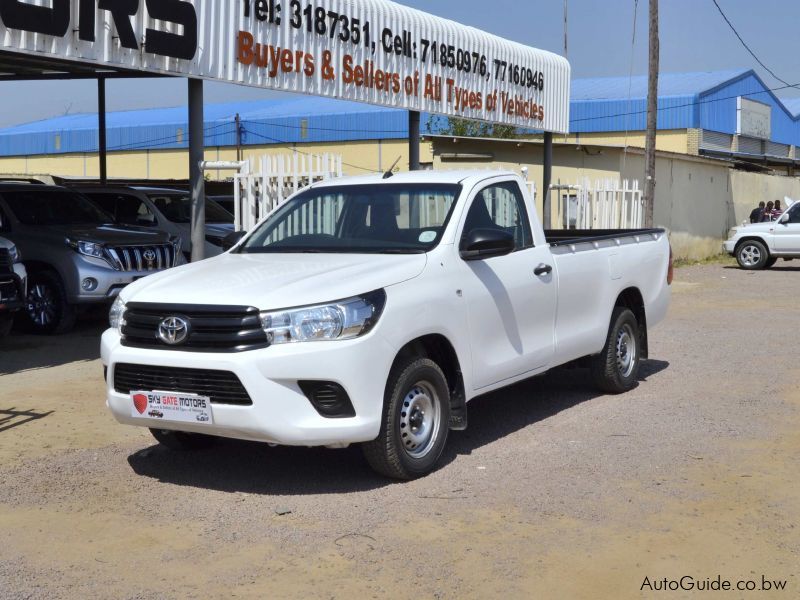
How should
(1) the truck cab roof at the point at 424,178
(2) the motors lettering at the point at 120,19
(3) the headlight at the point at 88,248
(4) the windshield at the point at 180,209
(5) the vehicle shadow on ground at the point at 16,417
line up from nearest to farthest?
(1) the truck cab roof at the point at 424,178 → (5) the vehicle shadow on ground at the point at 16,417 → (2) the motors lettering at the point at 120,19 → (3) the headlight at the point at 88,248 → (4) the windshield at the point at 180,209

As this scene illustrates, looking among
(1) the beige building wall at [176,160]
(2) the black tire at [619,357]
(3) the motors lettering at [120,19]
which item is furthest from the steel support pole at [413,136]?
(1) the beige building wall at [176,160]

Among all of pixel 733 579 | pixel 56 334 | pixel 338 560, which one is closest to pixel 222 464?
pixel 338 560

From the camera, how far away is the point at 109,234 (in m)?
13.8

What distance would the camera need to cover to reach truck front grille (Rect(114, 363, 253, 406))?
6020 millimetres

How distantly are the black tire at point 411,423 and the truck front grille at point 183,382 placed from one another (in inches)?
32.1

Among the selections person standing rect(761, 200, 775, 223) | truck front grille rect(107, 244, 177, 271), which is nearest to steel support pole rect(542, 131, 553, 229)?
truck front grille rect(107, 244, 177, 271)

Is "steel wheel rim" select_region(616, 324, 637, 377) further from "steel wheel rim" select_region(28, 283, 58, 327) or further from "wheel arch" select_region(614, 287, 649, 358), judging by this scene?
"steel wheel rim" select_region(28, 283, 58, 327)

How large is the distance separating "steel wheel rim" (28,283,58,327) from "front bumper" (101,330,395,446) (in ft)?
25.6

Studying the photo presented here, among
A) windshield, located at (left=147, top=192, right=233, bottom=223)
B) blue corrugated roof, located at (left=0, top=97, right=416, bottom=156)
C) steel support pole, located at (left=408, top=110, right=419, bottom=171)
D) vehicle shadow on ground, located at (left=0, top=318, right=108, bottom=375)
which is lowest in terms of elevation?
vehicle shadow on ground, located at (left=0, top=318, right=108, bottom=375)

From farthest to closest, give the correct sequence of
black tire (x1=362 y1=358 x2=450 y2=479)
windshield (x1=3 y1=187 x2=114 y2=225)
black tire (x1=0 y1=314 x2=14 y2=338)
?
windshield (x1=3 y1=187 x2=114 y2=225) < black tire (x1=0 y1=314 x2=14 y2=338) < black tire (x1=362 y1=358 x2=450 y2=479)

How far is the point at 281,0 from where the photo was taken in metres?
13.3

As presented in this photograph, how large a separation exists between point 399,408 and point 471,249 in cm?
127

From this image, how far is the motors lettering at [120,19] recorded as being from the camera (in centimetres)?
1004

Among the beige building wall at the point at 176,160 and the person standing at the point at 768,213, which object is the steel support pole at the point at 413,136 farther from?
the beige building wall at the point at 176,160
